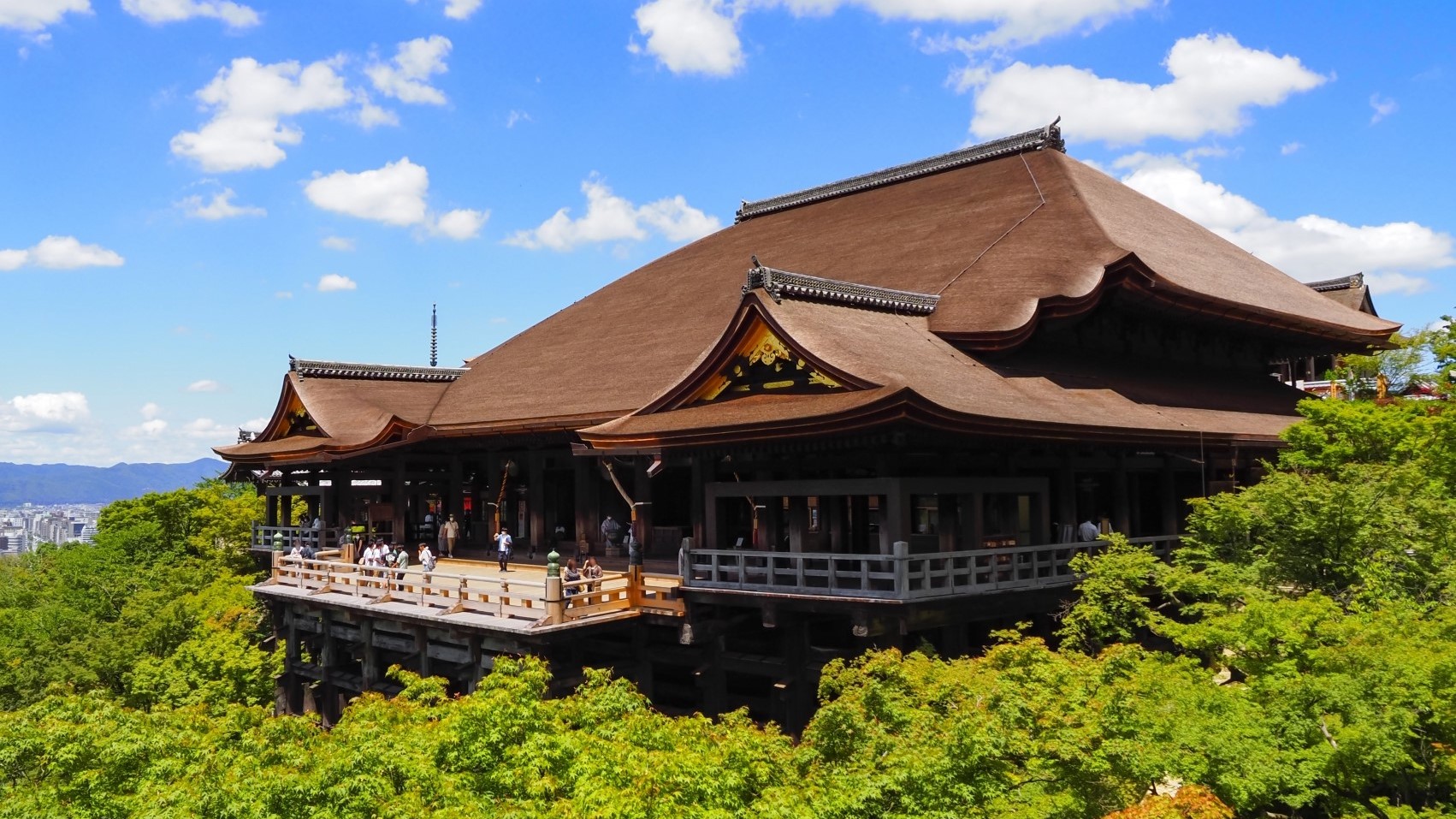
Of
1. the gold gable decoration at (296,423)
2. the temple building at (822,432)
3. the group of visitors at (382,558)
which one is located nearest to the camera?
the temple building at (822,432)

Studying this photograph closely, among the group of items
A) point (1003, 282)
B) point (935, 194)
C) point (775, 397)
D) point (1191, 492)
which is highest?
point (935, 194)

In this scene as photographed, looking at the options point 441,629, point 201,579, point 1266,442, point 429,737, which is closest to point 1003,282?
point 1266,442

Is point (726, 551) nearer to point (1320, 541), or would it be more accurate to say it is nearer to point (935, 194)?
point (1320, 541)

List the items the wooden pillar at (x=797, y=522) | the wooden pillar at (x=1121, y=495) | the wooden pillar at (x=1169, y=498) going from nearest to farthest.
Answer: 1. the wooden pillar at (x=797, y=522)
2. the wooden pillar at (x=1121, y=495)
3. the wooden pillar at (x=1169, y=498)

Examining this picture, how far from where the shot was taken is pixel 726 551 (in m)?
18.8

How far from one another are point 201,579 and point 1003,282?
96.4 ft

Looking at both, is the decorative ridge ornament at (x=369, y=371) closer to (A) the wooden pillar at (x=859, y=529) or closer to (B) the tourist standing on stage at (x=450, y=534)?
(B) the tourist standing on stage at (x=450, y=534)

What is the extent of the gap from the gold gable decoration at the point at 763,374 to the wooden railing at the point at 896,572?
10.2 feet

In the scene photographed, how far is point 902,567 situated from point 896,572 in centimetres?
13

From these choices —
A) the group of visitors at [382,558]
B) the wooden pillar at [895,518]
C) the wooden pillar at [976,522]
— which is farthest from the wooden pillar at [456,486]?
the wooden pillar at [976,522]

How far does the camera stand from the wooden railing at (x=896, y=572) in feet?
55.5

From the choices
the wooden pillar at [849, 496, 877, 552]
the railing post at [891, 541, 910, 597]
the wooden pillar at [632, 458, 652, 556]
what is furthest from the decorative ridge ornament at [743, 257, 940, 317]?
the railing post at [891, 541, 910, 597]

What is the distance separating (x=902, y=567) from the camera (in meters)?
16.7

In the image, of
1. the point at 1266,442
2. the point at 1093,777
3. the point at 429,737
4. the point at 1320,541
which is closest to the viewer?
the point at 1093,777
